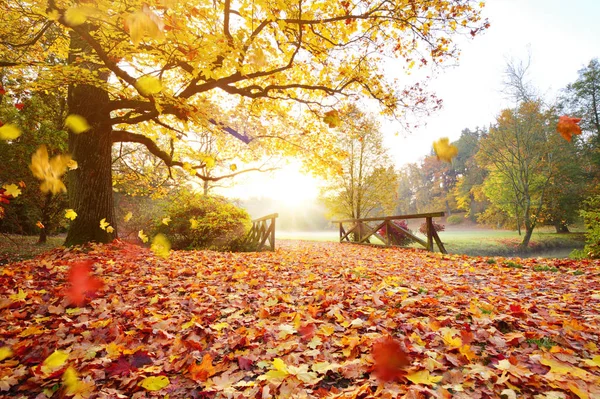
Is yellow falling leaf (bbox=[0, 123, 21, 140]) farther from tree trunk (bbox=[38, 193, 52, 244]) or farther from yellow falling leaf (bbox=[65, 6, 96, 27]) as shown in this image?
tree trunk (bbox=[38, 193, 52, 244])

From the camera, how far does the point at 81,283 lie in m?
3.55

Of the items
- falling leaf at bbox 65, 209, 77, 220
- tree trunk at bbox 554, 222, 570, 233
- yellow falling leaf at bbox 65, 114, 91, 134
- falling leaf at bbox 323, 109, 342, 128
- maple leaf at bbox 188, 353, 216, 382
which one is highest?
falling leaf at bbox 323, 109, 342, 128

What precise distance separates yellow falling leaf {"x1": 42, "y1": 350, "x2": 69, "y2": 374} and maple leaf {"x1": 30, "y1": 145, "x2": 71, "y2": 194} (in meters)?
6.71

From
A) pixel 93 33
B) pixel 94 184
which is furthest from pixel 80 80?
pixel 94 184

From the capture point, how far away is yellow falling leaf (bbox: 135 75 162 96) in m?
4.71

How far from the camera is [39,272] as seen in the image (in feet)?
12.9

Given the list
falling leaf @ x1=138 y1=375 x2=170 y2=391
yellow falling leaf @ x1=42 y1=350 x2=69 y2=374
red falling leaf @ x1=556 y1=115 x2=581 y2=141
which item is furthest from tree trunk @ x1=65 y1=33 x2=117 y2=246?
red falling leaf @ x1=556 y1=115 x2=581 y2=141

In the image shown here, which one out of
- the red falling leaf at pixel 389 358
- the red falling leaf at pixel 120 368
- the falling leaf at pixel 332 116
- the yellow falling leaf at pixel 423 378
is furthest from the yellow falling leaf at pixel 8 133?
the falling leaf at pixel 332 116

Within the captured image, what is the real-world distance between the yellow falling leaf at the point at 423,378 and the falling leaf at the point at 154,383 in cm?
156

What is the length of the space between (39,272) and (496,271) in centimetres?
735

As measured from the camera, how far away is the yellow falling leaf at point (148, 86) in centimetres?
471

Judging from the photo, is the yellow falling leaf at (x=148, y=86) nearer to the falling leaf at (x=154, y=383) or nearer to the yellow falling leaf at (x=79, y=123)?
the yellow falling leaf at (x=79, y=123)

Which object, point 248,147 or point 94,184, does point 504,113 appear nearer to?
point 248,147

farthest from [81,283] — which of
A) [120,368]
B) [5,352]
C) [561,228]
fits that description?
[561,228]
